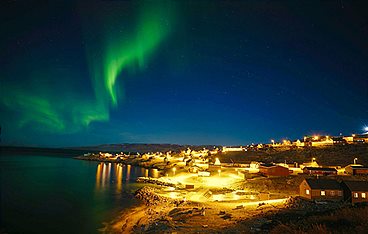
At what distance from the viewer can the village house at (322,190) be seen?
3491 cm

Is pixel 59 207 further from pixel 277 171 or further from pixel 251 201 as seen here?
pixel 277 171

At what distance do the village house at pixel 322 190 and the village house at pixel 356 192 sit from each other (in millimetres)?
1087

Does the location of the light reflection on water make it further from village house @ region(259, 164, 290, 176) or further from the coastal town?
village house @ region(259, 164, 290, 176)

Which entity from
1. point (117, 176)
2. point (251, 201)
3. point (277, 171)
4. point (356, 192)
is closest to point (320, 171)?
point (277, 171)

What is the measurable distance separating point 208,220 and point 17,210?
93.7 ft

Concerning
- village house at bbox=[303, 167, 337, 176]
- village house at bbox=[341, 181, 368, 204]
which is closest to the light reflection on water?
village house at bbox=[303, 167, 337, 176]

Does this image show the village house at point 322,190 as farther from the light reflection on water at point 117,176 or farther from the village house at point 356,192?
the light reflection on water at point 117,176

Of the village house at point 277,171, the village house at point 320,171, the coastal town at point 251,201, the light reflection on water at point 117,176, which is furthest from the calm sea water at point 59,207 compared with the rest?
the village house at point 320,171

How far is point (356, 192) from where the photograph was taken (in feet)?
108

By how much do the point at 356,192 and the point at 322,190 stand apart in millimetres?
4006

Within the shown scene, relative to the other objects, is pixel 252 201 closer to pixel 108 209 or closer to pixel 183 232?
Result: pixel 183 232

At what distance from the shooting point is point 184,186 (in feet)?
187

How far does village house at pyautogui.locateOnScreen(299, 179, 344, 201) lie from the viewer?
34.9m

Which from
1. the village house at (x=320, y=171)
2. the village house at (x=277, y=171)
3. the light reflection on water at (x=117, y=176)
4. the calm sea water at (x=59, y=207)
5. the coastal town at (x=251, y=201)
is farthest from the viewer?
the light reflection on water at (x=117, y=176)
